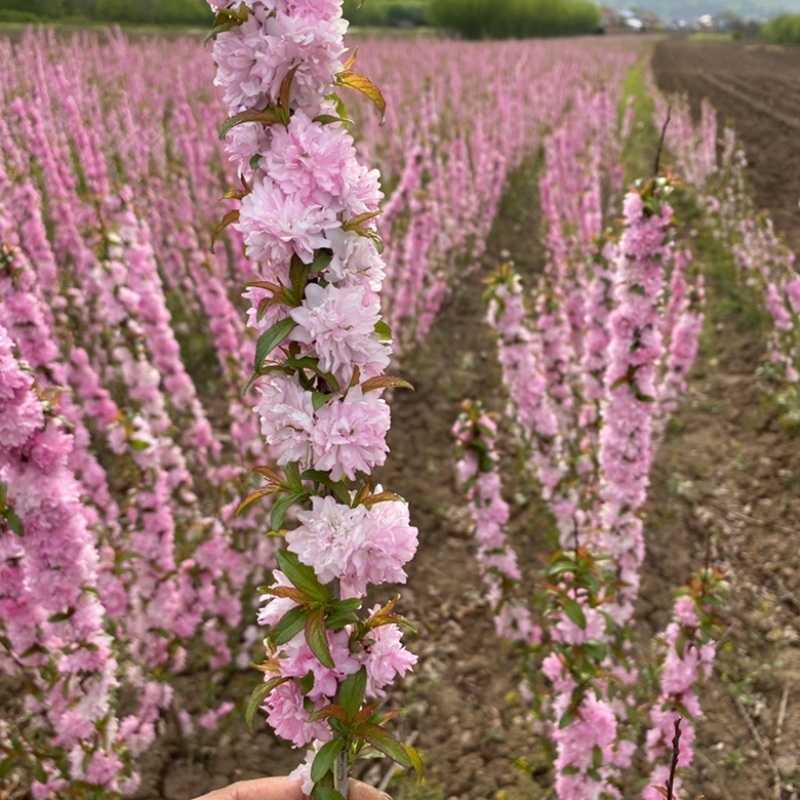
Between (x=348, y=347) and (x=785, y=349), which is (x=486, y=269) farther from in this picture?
(x=348, y=347)

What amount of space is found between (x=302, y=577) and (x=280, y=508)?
0.16 m

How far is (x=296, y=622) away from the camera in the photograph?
4.87 ft

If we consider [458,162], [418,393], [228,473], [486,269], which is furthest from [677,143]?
[228,473]

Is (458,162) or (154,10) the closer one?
(458,162)

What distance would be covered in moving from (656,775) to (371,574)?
8.98ft

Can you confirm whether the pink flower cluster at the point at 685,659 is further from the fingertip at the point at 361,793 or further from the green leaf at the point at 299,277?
the green leaf at the point at 299,277

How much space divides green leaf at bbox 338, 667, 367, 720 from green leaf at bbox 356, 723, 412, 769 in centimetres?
5

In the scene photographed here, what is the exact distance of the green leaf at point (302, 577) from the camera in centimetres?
147

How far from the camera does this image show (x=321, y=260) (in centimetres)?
138

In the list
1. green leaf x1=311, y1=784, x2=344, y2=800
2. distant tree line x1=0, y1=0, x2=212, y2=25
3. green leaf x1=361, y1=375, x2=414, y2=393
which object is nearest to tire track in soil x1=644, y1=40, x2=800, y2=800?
green leaf x1=311, y1=784, x2=344, y2=800

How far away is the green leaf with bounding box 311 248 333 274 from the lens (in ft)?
4.53

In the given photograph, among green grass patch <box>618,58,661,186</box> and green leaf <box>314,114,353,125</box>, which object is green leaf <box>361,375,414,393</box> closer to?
green leaf <box>314,114,353,125</box>

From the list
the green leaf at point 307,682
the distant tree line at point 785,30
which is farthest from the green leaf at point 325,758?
the distant tree line at point 785,30

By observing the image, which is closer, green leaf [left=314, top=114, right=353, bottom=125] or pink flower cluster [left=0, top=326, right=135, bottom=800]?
green leaf [left=314, top=114, right=353, bottom=125]
